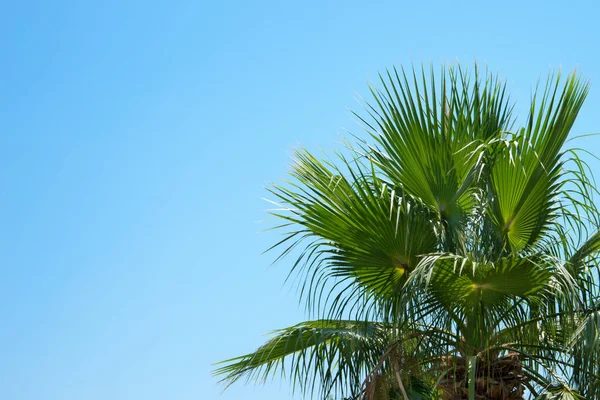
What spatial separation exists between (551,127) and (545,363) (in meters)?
1.77

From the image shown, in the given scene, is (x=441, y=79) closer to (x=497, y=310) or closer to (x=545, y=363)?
(x=497, y=310)

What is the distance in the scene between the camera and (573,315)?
6.20 meters

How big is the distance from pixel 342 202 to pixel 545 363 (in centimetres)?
197

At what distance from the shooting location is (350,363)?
654cm

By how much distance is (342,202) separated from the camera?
6.42 metres

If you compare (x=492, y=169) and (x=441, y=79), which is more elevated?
(x=441, y=79)

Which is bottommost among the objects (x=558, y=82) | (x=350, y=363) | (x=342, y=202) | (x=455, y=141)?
(x=350, y=363)

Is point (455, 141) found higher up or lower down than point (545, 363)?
→ higher up

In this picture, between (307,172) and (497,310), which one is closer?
(497,310)

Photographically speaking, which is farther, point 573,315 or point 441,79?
point 441,79

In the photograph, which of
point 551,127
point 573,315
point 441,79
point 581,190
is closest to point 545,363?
point 573,315

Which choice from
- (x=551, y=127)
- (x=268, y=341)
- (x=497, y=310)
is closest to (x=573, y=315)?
(x=497, y=310)

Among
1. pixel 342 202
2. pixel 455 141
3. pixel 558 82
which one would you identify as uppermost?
pixel 558 82

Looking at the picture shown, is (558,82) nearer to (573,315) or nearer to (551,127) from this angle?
(551,127)
